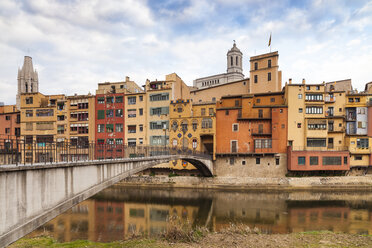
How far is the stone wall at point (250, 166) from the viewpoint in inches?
1698

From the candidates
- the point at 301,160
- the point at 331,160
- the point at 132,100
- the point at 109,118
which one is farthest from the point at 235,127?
the point at 109,118

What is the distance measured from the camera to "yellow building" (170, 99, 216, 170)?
46.0 metres

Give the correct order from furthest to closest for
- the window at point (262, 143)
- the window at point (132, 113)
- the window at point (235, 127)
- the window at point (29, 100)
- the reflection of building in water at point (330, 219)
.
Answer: the window at point (29, 100) → the window at point (132, 113) → the window at point (235, 127) → the window at point (262, 143) → the reflection of building in water at point (330, 219)

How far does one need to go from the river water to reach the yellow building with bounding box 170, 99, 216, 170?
9.97 metres

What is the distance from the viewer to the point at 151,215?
2861cm

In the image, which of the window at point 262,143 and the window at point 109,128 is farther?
the window at point 109,128

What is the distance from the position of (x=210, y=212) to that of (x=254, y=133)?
21070mm

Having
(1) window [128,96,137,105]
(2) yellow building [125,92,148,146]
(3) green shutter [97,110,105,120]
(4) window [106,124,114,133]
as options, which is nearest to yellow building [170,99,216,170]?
(2) yellow building [125,92,148,146]

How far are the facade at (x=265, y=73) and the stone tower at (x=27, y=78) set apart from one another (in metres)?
86.4

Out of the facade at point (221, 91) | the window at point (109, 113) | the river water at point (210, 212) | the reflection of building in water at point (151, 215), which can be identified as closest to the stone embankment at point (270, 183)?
the river water at point (210, 212)

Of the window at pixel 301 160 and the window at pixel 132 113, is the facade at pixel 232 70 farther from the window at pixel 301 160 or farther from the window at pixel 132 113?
the window at pixel 301 160

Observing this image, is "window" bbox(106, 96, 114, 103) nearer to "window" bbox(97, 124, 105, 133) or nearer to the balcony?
"window" bbox(97, 124, 105, 133)

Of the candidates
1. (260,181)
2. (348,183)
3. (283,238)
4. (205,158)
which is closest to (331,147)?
(348,183)

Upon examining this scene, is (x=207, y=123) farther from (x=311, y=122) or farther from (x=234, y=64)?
(x=234, y=64)
